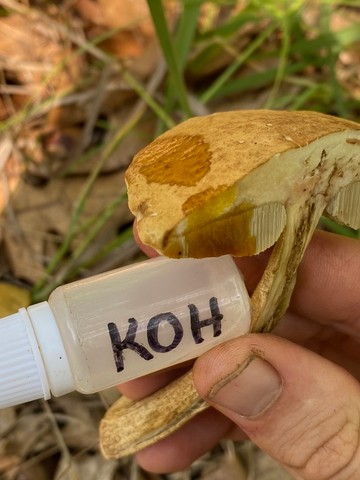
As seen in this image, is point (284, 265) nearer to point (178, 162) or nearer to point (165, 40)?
point (178, 162)

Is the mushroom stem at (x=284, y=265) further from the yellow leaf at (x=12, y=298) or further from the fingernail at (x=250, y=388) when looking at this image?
the yellow leaf at (x=12, y=298)

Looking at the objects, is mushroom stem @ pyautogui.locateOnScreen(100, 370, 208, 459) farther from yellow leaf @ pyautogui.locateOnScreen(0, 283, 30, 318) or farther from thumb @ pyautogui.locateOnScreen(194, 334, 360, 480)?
yellow leaf @ pyautogui.locateOnScreen(0, 283, 30, 318)

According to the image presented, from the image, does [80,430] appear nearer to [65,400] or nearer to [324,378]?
[65,400]

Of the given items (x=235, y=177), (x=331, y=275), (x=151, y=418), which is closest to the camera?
(x=235, y=177)

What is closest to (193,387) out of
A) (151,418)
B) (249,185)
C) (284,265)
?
(151,418)

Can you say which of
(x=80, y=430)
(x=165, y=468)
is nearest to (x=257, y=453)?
(x=165, y=468)

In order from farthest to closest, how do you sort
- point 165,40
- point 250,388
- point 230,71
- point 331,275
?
point 230,71 → point 165,40 → point 331,275 → point 250,388
